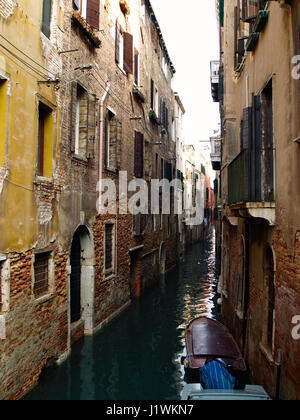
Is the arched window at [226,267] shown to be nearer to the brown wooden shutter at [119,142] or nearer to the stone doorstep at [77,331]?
the brown wooden shutter at [119,142]

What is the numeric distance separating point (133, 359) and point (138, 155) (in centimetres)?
839

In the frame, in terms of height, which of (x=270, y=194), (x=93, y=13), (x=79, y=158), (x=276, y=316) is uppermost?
(x=93, y=13)

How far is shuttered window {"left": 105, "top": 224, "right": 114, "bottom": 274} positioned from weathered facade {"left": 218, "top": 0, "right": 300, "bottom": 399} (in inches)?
185

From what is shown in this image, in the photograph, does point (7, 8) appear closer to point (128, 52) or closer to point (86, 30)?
point (86, 30)

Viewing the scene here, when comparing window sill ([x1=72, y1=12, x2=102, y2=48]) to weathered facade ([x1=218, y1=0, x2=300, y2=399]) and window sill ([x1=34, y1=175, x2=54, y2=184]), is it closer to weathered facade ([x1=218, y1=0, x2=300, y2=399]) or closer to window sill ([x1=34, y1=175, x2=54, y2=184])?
weathered facade ([x1=218, y1=0, x2=300, y2=399])

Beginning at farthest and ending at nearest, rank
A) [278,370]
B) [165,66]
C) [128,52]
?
[165,66] → [128,52] → [278,370]

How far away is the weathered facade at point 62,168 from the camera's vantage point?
6758 mm

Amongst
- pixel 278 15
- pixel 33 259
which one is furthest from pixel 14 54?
pixel 278 15

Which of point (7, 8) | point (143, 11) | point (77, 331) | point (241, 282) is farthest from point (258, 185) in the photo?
point (143, 11)

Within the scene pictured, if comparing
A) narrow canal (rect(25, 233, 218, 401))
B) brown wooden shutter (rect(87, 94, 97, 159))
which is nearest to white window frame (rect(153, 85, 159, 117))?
brown wooden shutter (rect(87, 94, 97, 159))

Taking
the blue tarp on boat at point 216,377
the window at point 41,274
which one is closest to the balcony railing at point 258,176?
the blue tarp on boat at point 216,377

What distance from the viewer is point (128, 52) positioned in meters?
14.0
